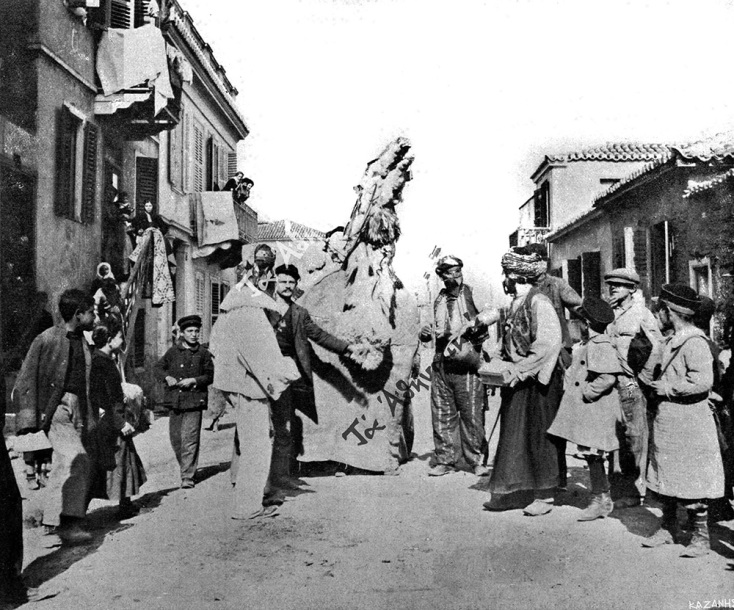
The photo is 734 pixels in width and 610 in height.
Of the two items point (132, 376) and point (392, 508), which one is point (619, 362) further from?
point (132, 376)

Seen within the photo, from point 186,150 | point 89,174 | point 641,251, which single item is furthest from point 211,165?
point 641,251

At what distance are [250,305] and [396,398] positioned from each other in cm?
188

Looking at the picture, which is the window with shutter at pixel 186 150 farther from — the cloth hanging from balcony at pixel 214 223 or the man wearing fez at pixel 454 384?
the man wearing fez at pixel 454 384

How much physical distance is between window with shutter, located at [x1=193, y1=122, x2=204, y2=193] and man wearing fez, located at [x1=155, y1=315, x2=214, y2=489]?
5961 mm

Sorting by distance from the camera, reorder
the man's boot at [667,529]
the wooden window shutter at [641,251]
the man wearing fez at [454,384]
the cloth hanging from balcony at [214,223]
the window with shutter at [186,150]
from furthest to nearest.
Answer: the window with shutter at [186,150]
the cloth hanging from balcony at [214,223]
the wooden window shutter at [641,251]
the man wearing fez at [454,384]
the man's boot at [667,529]

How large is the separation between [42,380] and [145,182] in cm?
720

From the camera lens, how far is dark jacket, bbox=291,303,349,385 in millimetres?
5441

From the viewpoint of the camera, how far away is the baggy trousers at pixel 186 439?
19.0 ft

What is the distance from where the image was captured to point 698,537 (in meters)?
3.70

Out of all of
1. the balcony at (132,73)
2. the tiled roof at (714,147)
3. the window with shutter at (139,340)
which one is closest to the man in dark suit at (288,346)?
the tiled roof at (714,147)

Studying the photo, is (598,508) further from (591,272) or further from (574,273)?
(574,273)

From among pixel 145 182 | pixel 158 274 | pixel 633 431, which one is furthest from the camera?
pixel 145 182

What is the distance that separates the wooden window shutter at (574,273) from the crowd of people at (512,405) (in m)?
9.63

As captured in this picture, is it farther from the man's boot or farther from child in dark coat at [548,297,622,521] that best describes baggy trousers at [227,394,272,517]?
the man's boot
